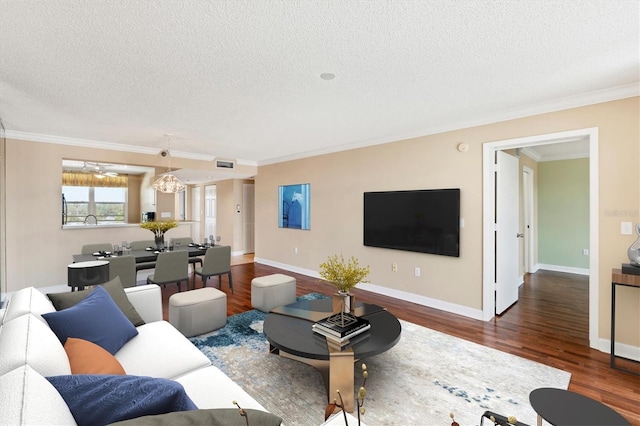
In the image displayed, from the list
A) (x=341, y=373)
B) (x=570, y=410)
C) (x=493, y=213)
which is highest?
(x=493, y=213)

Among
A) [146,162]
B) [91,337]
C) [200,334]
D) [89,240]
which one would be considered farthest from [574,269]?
[89,240]

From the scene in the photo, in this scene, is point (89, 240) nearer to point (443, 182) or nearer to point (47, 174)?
point (47, 174)

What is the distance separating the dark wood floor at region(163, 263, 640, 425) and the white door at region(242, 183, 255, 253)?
3209 millimetres

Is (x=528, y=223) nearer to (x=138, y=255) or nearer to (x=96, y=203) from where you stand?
(x=138, y=255)

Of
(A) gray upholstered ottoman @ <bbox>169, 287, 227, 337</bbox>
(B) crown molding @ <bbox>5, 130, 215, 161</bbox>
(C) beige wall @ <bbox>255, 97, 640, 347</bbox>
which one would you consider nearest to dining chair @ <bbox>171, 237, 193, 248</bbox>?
(B) crown molding @ <bbox>5, 130, 215, 161</bbox>

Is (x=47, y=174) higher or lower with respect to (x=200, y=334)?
higher

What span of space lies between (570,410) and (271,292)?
3138 mm

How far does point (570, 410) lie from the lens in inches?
47.8

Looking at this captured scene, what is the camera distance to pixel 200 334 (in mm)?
3145

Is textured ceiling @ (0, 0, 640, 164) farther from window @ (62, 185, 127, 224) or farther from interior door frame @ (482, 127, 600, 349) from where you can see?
window @ (62, 185, 127, 224)

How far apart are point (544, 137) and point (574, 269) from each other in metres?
4.72

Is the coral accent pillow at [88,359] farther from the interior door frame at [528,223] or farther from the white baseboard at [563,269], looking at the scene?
the white baseboard at [563,269]

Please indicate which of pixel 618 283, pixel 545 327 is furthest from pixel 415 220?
pixel 618 283

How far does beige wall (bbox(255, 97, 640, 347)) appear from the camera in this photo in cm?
284
